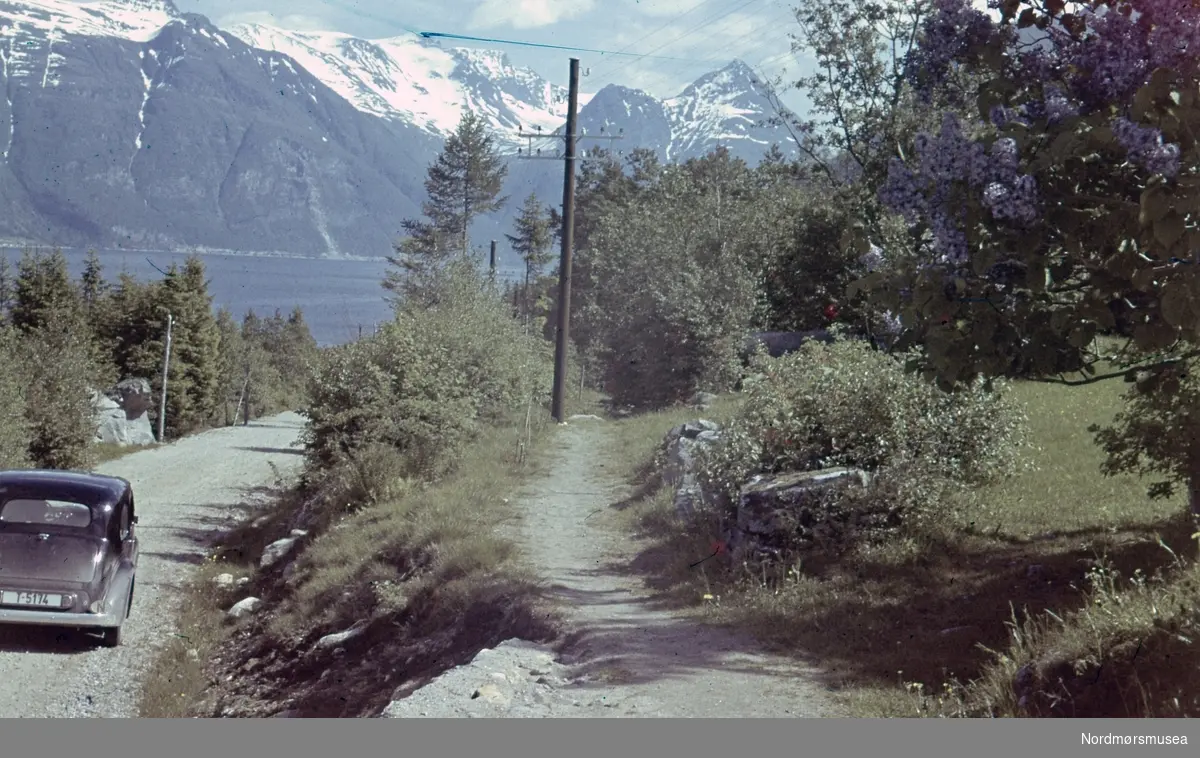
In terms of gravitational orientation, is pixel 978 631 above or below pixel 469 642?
above

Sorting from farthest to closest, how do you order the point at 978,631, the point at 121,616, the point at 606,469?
the point at 606,469, the point at 121,616, the point at 978,631

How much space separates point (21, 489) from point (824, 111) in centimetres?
1969

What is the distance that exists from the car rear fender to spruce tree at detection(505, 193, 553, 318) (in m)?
67.6

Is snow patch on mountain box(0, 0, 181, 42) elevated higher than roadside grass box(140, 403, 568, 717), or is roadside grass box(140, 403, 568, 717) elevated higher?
snow patch on mountain box(0, 0, 181, 42)

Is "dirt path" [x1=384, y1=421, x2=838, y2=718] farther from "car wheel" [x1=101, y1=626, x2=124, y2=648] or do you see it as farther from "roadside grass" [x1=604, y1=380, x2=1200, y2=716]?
"car wheel" [x1=101, y1=626, x2=124, y2=648]

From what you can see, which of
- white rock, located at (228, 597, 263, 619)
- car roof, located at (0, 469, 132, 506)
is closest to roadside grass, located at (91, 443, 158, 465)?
white rock, located at (228, 597, 263, 619)

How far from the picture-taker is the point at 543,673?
8.78m

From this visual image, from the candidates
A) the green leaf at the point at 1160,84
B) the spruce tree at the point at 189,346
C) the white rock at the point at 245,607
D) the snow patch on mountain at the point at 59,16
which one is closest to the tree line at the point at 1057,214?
the green leaf at the point at 1160,84

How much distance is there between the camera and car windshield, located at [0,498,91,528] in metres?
13.4

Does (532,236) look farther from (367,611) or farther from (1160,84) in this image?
(1160,84)

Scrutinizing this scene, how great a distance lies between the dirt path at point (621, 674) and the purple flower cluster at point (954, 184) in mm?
2981

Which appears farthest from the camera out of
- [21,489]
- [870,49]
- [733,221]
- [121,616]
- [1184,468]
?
[733,221]

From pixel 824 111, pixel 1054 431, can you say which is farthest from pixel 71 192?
pixel 1054 431

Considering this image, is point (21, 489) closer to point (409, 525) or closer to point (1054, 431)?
point (409, 525)
